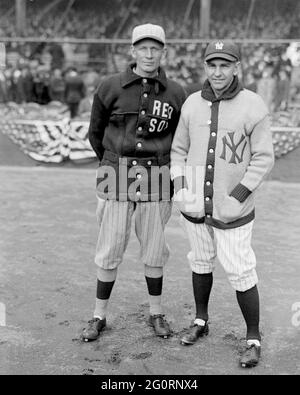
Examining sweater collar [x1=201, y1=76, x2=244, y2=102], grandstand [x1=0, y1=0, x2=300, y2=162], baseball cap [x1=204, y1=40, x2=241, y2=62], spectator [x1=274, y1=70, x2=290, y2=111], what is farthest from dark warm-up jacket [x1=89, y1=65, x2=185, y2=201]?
spectator [x1=274, y1=70, x2=290, y2=111]

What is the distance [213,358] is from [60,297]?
1.32m

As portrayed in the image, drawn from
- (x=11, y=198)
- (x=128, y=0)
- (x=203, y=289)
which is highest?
(x=128, y=0)

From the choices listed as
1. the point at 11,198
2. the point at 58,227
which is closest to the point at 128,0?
the point at 11,198

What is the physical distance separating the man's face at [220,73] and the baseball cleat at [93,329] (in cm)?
152

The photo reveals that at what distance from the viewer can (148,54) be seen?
331 cm

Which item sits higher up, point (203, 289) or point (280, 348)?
point (203, 289)

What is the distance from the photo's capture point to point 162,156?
346cm

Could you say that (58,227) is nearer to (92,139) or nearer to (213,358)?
(92,139)

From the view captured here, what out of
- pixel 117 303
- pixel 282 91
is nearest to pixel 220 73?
pixel 117 303

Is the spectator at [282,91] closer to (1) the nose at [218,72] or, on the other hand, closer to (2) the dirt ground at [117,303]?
(2) the dirt ground at [117,303]

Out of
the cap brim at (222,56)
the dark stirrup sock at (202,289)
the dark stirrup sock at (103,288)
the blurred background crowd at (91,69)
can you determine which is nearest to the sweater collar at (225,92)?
the cap brim at (222,56)

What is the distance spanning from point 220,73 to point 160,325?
151 centimetres

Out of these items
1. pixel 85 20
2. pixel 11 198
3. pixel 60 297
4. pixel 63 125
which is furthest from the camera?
pixel 85 20

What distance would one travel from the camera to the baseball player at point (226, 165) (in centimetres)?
313
